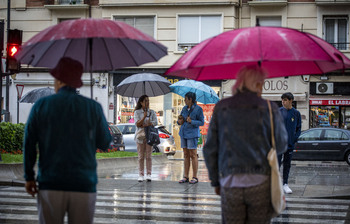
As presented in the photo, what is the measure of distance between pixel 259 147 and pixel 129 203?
5.51m

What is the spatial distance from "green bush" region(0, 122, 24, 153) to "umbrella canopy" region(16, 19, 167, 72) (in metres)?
10.1

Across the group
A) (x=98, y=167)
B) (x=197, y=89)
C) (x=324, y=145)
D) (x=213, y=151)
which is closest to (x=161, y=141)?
(x=98, y=167)

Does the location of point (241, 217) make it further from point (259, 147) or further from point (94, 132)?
point (94, 132)

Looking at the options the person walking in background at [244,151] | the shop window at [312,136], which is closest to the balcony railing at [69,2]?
the shop window at [312,136]

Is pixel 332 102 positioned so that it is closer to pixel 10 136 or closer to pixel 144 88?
pixel 144 88

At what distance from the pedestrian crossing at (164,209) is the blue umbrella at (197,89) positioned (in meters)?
3.65

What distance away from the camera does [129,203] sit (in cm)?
910

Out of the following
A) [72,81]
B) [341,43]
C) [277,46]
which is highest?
[341,43]

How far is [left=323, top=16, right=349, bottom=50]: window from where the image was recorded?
84.4ft

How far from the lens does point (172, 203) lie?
9.12m

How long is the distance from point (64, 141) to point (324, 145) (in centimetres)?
1720

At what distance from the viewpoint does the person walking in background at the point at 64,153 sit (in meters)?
3.77

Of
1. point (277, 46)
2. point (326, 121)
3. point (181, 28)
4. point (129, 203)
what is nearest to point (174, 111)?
point (181, 28)

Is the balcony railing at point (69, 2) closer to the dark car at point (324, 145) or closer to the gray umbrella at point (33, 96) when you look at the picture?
the gray umbrella at point (33, 96)
